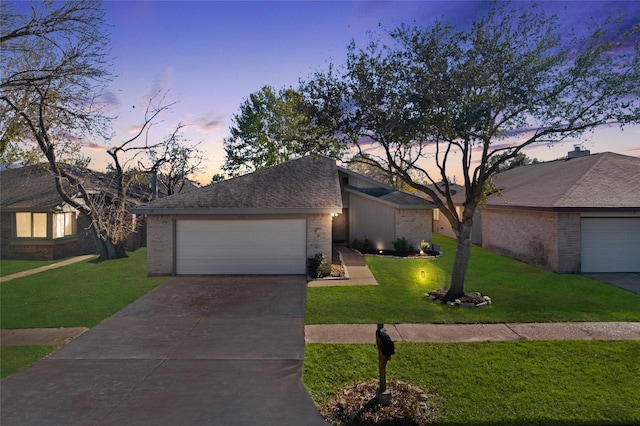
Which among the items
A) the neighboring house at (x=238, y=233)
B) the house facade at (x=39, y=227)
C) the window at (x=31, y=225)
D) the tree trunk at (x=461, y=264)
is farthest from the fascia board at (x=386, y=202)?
the window at (x=31, y=225)

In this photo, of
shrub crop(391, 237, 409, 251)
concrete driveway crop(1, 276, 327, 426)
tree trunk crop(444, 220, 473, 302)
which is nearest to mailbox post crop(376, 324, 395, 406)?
concrete driveway crop(1, 276, 327, 426)

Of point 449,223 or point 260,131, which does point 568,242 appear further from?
point 260,131

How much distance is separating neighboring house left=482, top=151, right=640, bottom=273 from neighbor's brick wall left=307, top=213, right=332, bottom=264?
8.77 m

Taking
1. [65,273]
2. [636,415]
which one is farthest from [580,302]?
[65,273]

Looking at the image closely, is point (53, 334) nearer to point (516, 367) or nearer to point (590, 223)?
point (516, 367)

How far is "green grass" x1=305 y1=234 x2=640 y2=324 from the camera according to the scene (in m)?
9.23

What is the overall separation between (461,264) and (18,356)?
1100 centimetres

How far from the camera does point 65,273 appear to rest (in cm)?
1612

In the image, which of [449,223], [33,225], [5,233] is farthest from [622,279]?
[5,233]

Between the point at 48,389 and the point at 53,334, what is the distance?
315 cm

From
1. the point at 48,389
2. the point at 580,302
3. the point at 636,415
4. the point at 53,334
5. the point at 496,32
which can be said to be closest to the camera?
the point at 636,415

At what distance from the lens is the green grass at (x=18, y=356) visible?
22.1ft

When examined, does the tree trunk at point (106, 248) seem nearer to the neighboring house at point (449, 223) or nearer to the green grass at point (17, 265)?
→ the green grass at point (17, 265)

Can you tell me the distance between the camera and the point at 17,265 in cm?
1833
